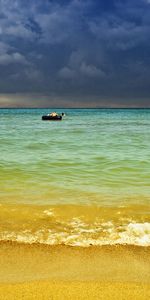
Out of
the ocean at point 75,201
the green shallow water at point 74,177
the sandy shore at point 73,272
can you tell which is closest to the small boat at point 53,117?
the green shallow water at point 74,177

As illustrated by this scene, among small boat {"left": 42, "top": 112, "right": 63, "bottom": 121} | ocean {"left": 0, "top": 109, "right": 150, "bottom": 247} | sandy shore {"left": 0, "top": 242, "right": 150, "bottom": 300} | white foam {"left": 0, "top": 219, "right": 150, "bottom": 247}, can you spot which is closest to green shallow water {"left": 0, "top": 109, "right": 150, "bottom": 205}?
ocean {"left": 0, "top": 109, "right": 150, "bottom": 247}

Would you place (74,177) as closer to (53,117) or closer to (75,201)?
(75,201)

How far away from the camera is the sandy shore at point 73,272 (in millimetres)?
2990

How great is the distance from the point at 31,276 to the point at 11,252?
25.6 inches

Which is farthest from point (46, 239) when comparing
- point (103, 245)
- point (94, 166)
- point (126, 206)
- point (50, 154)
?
point (50, 154)

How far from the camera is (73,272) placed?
3.43 m

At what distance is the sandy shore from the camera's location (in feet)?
9.81

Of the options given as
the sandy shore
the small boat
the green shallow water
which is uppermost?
the small boat

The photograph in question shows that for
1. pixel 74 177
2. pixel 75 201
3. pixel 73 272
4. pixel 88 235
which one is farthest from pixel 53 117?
pixel 73 272

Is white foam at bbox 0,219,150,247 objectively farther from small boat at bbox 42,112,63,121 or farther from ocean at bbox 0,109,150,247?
small boat at bbox 42,112,63,121

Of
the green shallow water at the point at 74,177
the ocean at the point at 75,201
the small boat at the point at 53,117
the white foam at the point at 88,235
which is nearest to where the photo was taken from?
the white foam at the point at 88,235

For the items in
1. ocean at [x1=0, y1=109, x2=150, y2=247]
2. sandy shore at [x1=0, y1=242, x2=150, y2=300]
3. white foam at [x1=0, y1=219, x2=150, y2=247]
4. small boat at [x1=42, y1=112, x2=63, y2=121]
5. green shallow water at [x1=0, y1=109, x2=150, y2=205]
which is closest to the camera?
sandy shore at [x1=0, y1=242, x2=150, y2=300]

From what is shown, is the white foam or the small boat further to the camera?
the small boat

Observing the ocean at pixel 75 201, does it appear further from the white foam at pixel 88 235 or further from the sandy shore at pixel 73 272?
the sandy shore at pixel 73 272
